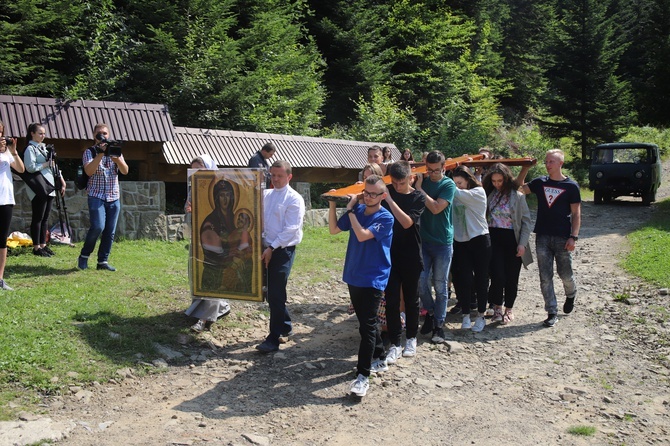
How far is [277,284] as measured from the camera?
20.3ft

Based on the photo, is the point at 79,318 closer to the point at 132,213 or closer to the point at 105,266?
the point at 105,266

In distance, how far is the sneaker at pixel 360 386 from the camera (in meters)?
5.10

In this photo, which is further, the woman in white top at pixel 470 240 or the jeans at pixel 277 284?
the woman in white top at pixel 470 240

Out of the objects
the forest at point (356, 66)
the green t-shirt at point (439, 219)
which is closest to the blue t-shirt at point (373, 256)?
the green t-shirt at point (439, 219)

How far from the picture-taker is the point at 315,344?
262 inches

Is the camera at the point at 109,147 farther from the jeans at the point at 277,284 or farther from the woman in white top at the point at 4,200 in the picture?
the jeans at the point at 277,284

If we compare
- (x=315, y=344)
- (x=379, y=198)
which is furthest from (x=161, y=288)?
(x=379, y=198)

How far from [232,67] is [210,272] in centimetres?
1039

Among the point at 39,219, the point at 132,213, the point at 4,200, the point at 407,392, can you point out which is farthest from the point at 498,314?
the point at 39,219

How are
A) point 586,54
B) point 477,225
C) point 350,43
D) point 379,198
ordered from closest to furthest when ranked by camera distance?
point 379,198 → point 477,225 → point 350,43 → point 586,54

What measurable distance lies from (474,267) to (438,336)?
3.47 ft

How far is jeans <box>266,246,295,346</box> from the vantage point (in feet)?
20.3

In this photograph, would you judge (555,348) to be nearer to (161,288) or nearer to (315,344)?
(315,344)

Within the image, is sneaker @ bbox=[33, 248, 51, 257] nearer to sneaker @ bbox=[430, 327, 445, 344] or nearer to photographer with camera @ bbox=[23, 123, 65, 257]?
photographer with camera @ bbox=[23, 123, 65, 257]
